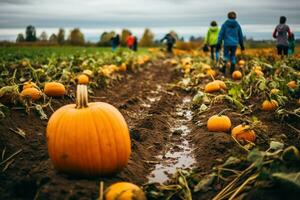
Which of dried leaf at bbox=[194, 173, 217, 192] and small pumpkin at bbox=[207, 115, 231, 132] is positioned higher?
small pumpkin at bbox=[207, 115, 231, 132]

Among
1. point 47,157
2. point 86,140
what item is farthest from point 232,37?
point 86,140

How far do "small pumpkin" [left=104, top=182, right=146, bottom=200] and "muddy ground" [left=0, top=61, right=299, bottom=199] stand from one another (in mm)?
211

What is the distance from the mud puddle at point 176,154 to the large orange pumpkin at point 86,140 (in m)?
0.68

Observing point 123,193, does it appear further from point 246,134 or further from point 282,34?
point 282,34

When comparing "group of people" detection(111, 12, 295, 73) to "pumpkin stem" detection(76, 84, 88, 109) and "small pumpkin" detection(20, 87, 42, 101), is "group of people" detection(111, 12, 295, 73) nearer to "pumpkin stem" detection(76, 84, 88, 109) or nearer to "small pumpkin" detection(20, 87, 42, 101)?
"small pumpkin" detection(20, 87, 42, 101)

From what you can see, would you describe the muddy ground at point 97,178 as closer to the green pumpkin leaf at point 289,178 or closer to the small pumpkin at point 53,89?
the small pumpkin at point 53,89

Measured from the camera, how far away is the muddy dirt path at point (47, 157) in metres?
3.37

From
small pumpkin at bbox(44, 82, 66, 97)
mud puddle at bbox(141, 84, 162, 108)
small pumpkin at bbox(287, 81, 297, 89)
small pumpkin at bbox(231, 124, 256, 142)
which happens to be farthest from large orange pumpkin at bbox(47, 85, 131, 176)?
small pumpkin at bbox(287, 81, 297, 89)

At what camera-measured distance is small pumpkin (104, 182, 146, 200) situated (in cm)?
303

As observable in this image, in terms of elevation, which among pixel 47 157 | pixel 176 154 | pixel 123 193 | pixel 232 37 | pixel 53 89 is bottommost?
pixel 176 154

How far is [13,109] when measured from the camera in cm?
585

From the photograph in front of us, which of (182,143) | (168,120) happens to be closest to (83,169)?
(182,143)

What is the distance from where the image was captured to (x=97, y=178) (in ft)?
12.3

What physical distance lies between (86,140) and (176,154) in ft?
6.06
